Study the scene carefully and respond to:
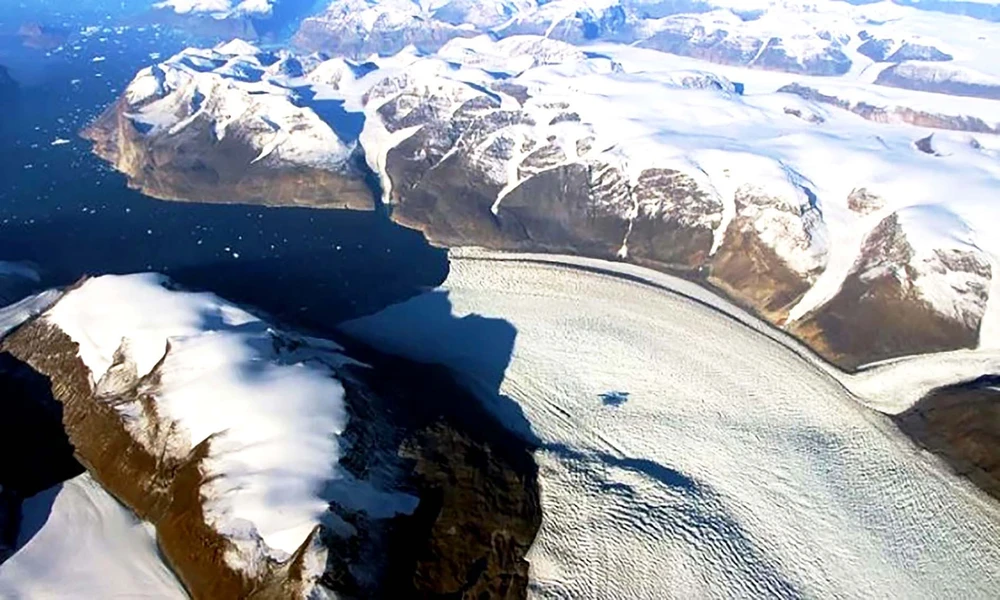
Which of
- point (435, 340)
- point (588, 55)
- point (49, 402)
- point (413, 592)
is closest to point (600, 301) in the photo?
point (435, 340)

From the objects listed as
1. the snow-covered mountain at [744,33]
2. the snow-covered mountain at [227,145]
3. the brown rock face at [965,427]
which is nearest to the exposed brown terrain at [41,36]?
the snow-covered mountain at [744,33]

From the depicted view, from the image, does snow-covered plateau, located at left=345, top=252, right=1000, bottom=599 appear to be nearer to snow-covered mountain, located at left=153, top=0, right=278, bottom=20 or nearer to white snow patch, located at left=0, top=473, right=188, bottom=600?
white snow patch, located at left=0, top=473, right=188, bottom=600

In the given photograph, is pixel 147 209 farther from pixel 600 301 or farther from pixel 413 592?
pixel 413 592

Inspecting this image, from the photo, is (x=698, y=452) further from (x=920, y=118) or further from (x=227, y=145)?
(x=920, y=118)

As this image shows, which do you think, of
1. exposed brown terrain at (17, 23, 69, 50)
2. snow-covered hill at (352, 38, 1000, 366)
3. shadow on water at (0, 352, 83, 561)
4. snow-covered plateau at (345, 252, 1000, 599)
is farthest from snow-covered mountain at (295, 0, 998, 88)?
shadow on water at (0, 352, 83, 561)

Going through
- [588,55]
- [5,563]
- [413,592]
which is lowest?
[588,55]

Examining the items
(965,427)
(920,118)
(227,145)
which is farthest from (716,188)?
(920,118)

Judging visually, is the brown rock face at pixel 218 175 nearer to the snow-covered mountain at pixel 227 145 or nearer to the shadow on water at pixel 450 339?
the snow-covered mountain at pixel 227 145
